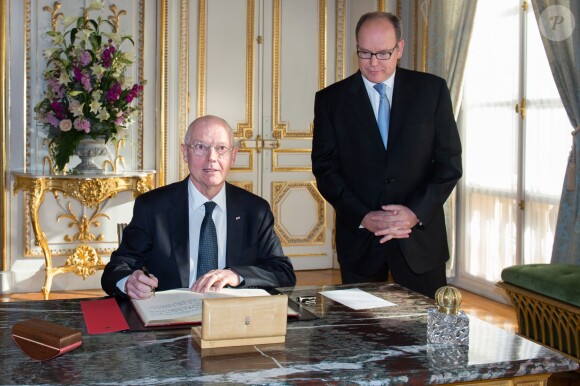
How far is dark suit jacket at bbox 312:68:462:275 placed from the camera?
290 cm

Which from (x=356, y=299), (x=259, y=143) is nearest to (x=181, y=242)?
(x=356, y=299)

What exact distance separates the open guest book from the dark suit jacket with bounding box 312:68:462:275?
2.62 feet

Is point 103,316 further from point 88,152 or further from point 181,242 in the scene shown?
point 88,152

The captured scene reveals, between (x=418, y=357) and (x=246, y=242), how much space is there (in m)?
1.00

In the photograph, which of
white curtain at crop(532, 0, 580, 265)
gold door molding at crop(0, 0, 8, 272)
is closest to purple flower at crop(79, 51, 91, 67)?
gold door molding at crop(0, 0, 8, 272)

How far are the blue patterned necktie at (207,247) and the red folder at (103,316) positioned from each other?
355 mm

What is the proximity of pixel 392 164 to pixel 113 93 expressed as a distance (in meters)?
3.00

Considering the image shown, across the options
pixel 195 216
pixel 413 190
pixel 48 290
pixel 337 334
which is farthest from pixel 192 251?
pixel 48 290

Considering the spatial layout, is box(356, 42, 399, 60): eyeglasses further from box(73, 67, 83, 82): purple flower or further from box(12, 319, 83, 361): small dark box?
box(73, 67, 83, 82): purple flower

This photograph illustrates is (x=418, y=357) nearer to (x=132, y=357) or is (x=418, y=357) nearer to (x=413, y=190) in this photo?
(x=132, y=357)

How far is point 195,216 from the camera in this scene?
8.29 feet

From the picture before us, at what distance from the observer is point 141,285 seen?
210 cm

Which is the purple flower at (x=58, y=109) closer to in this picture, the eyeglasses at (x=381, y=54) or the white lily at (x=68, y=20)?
the white lily at (x=68, y=20)

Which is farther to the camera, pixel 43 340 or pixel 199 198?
pixel 199 198
